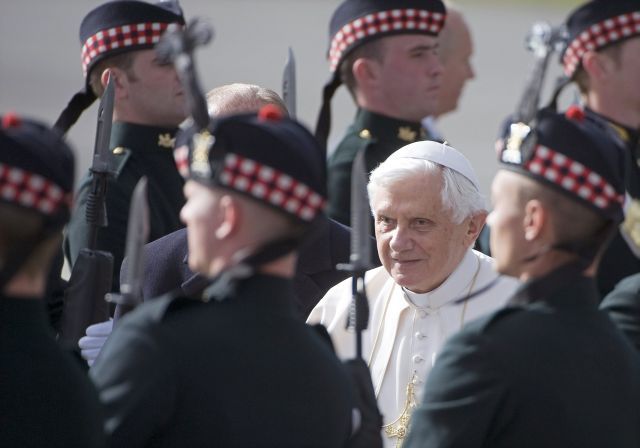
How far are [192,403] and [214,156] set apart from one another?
21.3 inches

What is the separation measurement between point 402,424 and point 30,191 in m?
1.96

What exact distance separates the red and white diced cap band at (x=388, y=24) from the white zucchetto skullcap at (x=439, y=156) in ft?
5.57

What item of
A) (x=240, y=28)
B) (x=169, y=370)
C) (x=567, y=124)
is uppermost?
(x=567, y=124)

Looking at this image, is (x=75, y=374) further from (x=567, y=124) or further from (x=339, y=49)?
(x=339, y=49)

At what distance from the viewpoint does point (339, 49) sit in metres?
7.59

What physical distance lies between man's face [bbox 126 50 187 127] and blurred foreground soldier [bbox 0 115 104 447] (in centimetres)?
321

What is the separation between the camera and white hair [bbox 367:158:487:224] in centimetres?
571

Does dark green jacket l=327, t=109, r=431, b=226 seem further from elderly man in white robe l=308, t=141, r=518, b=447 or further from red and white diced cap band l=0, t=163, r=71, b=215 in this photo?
red and white diced cap band l=0, t=163, r=71, b=215

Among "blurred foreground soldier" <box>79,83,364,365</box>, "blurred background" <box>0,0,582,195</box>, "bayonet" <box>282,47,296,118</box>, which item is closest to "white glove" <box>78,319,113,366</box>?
"blurred foreground soldier" <box>79,83,364,365</box>

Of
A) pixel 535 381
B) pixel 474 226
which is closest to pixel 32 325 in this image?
pixel 535 381

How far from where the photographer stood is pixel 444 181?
5.73m

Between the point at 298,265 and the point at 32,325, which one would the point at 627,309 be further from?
the point at 32,325

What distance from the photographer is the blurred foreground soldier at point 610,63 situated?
660 centimetres

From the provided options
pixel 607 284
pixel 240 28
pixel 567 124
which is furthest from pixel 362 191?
pixel 240 28
